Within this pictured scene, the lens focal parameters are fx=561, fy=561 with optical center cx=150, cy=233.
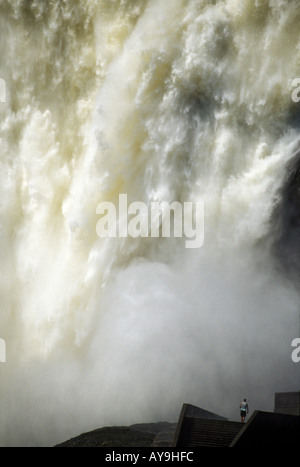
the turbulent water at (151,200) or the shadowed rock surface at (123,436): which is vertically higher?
the turbulent water at (151,200)

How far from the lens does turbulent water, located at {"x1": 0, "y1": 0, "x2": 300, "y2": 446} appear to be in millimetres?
27859

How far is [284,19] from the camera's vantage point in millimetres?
28391

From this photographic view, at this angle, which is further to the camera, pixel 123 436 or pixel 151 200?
pixel 151 200

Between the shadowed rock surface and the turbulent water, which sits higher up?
the turbulent water

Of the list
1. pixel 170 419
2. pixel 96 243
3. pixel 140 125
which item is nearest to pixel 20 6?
pixel 140 125

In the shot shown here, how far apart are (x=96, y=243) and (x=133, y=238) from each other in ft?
7.14

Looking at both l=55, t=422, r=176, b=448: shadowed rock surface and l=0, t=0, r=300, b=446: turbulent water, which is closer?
l=55, t=422, r=176, b=448: shadowed rock surface

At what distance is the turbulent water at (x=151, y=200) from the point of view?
27.9m

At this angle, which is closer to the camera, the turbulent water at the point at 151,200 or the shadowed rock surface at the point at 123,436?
the shadowed rock surface at the point at 123,436

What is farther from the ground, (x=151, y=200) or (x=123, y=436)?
(x=151, y=200)

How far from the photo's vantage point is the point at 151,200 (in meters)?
30.7

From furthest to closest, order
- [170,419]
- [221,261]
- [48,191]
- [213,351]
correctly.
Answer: [48,191] → [221,261] → [213,351] → [170,419]

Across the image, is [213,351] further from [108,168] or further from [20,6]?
[20,6]
